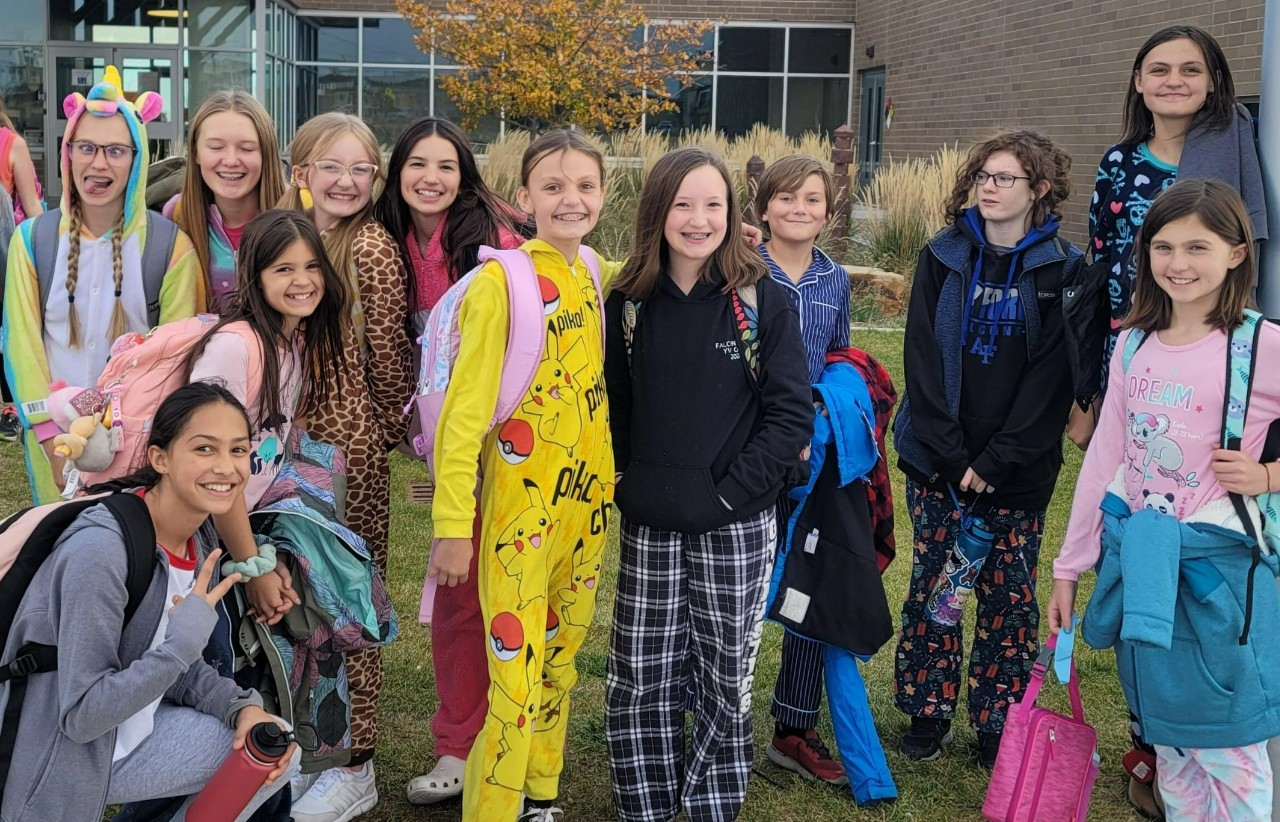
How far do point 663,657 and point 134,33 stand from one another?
57.6 feet

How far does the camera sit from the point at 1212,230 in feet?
9.99

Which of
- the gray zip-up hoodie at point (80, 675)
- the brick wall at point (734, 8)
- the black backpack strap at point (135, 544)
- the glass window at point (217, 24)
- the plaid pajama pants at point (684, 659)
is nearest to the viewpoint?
the gray zip-up hoodie at point (80, 675)

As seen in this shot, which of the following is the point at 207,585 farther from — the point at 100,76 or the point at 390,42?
the point at 390,42

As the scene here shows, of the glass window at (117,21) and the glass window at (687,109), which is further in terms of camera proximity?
the glass window at (687,109)

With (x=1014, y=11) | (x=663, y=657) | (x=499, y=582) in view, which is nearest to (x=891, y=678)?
(x=663, y=657)

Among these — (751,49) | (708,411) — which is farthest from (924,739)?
(751,49)

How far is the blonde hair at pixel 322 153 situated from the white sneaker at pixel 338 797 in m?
1.40

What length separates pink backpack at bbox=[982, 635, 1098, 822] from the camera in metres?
3.18

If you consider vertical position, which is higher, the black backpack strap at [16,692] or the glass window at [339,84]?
the glass window at [339,84]

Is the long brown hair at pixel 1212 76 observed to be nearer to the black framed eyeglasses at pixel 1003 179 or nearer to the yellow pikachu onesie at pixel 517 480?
the black framed eyeglasses at pixel 1003 179

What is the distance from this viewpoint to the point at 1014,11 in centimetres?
1528

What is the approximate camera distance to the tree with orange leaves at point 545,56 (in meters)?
14.4

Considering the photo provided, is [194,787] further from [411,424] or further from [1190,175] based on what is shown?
[1190,175]

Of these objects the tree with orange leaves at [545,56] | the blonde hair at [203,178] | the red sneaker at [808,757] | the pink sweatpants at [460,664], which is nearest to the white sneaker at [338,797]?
the pink sweatpants at [460,664]
